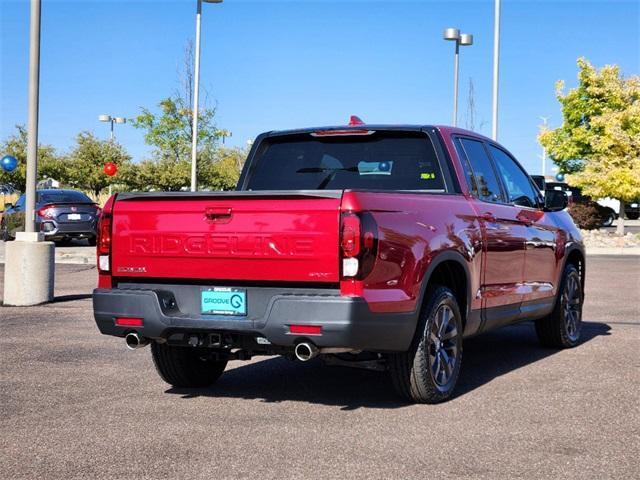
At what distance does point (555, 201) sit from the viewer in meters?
8.73

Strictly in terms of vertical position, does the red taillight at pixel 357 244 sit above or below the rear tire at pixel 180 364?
above

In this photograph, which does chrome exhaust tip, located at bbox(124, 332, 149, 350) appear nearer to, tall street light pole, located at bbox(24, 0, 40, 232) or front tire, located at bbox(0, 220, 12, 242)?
tall street light pole, located at bbox(24, 0, 40, 232)

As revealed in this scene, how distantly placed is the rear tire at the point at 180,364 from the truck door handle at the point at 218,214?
3.84 ft

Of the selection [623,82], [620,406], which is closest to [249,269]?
[620,406]

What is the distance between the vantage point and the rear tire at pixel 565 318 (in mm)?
9047

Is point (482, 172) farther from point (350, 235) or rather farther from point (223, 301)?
point (223, 301)

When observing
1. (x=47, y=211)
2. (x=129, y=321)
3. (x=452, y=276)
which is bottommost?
(x=129, y=321)

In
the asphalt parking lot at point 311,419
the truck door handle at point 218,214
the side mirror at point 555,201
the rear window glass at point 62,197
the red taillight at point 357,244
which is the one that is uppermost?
the rear window glass at point 62,197

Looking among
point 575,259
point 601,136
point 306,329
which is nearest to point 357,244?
point 306,329

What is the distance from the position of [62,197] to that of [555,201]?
18031 mm

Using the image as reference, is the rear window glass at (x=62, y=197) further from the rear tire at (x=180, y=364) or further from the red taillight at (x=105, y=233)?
the red taillight at (x=105, y=233)

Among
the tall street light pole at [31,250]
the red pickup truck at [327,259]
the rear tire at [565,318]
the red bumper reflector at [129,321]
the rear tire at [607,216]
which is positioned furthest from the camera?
the rear tire at [607,216]

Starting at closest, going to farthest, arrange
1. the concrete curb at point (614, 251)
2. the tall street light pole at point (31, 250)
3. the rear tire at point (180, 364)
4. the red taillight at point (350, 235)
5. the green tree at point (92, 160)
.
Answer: the red taillight at point (350, 235), the rear tire at point (180, 364), the tall street light pole at point (31, 250), the concrete curb at point (614, 251), the green tree at point (92, 160)

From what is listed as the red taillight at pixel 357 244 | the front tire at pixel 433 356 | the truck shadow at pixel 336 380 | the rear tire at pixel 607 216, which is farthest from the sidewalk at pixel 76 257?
the rear tire at pixel 607 216
